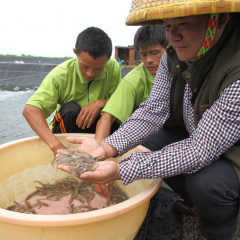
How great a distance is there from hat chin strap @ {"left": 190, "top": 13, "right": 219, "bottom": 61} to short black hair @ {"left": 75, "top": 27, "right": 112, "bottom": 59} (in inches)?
43.3

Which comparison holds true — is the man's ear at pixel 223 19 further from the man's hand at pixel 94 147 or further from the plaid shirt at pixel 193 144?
the man's hand at pixel 94 147

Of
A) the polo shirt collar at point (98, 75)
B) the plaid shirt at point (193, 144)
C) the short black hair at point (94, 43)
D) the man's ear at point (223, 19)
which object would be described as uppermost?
the man's ear at point (223, 19)

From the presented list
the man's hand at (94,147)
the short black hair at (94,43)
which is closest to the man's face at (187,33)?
the man's hand at (94,147)

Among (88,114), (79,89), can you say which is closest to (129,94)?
(88,114)

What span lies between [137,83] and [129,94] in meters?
0.16

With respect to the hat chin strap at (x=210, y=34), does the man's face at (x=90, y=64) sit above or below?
below

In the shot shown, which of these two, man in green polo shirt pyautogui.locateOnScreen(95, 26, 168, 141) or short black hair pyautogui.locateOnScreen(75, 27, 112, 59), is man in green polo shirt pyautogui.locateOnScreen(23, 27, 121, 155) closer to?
short black hair pyautogui.locateOnScreen(75, 27, 112, 59)

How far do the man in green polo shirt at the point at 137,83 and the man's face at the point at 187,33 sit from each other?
33.8 inches

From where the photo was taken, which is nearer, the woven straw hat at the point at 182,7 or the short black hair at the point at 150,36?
the woven straw hat at the point at 182,7

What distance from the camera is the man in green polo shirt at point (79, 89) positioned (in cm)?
210

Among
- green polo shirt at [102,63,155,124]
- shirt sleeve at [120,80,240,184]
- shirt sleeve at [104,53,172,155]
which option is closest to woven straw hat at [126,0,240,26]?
shirt sleeve at [120,80,240,184]

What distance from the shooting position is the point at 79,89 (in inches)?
95.7

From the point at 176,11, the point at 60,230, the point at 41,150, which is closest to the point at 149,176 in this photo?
the point at 60,230

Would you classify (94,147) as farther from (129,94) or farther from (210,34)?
(210,34)
